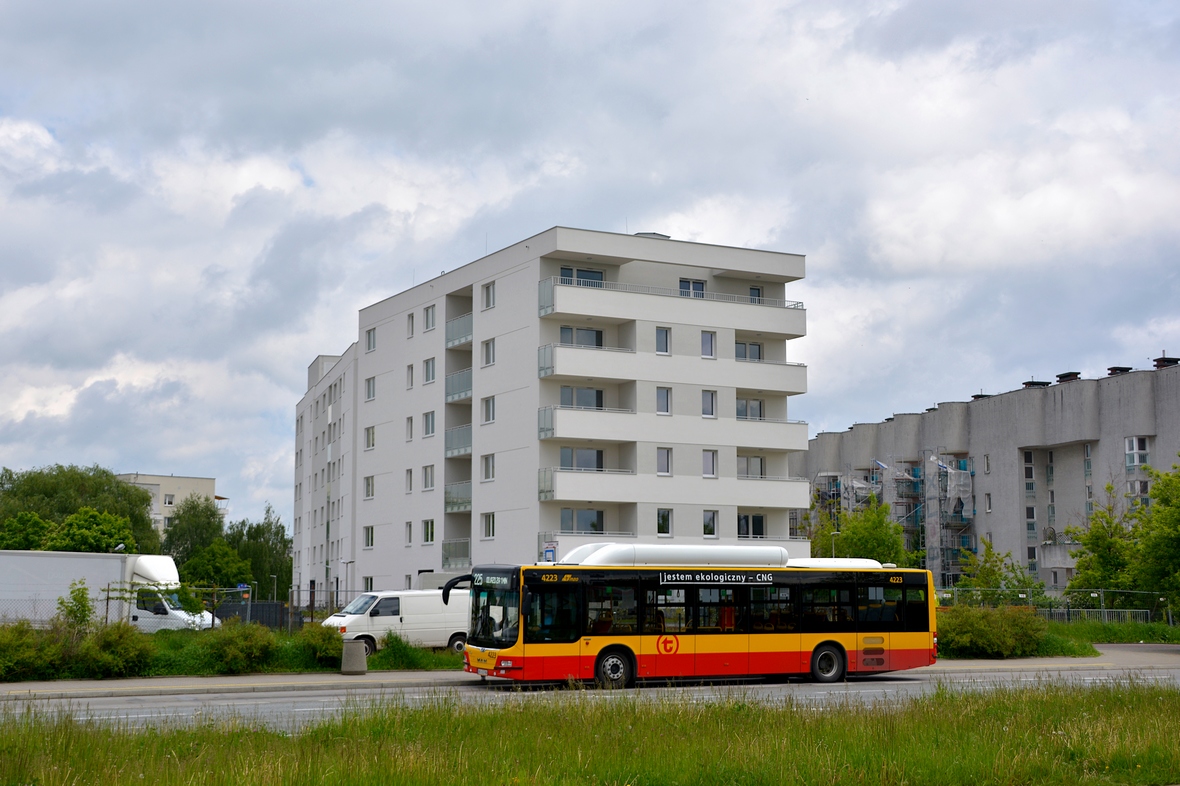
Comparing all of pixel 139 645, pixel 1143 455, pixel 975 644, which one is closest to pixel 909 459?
pixel 1143 455

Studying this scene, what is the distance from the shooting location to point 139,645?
1080 inches

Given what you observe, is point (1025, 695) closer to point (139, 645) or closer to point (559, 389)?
point (139, 645)

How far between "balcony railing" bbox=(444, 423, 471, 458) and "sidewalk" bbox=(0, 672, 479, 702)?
28848 millimetres

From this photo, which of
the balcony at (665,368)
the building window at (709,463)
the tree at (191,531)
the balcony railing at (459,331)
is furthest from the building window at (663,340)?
the tree at (191,531)

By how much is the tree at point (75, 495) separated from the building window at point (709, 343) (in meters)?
45.5

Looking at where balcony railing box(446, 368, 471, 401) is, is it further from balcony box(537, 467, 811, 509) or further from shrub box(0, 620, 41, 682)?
shrub box(0, 620, 41, 682)

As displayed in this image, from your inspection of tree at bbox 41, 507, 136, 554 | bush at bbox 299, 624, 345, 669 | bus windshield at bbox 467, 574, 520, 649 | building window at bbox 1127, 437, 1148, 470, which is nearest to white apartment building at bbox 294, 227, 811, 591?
tree at bbox 41, 507, 136, 554

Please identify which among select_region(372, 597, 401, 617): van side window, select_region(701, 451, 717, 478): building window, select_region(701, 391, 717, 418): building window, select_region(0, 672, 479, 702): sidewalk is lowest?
select_region(0, 672, 479, 702): sidewalk

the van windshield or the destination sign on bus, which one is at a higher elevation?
the destination sign on bus

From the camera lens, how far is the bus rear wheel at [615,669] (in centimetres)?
2591

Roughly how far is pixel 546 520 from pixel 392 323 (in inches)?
745

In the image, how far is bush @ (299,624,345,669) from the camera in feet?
95.7

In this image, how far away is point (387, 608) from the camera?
106 ft

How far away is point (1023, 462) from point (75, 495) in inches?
2935
